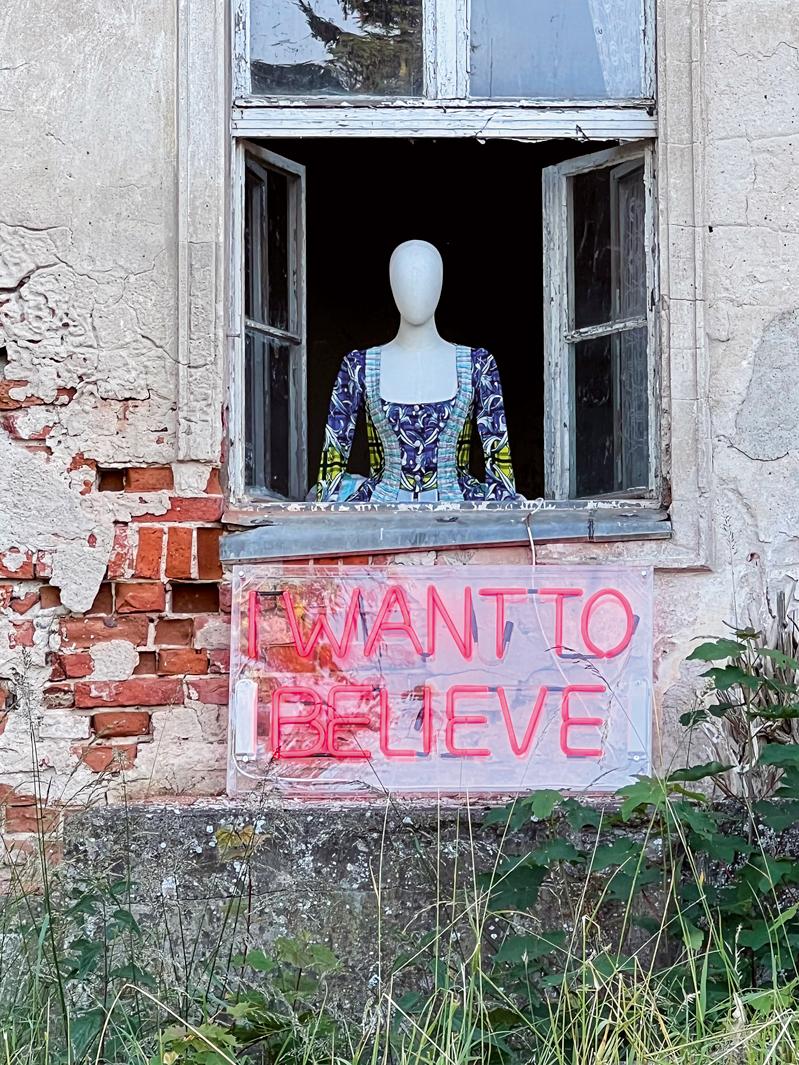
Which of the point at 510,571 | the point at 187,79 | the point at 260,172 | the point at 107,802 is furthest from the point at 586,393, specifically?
the point at 107,802

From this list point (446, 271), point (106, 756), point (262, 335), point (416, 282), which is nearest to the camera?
point (106, 756)

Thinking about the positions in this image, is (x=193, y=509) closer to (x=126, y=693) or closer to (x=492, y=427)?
(x=126, y=693)

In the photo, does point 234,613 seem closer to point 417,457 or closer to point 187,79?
point 417,457

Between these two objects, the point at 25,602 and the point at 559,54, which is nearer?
the point at 25,602

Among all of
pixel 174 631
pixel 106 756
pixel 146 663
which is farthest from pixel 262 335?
pixel 106 756

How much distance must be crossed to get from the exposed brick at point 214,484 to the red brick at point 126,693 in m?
0.55

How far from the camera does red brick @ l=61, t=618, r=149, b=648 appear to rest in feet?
13.9

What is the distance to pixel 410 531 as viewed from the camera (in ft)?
13.9

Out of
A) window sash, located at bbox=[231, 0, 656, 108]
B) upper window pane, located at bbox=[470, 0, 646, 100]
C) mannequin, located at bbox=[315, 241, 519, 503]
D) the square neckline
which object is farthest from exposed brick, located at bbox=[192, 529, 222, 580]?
upper window pane, located at bbox=[470, 0, 646, 100]

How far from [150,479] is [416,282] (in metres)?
1.04

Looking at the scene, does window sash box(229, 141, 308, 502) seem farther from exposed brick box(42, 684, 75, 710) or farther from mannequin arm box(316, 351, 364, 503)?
exposed brick box(42, 684, 75, 710)

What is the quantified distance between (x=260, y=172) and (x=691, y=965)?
2602 millimetres

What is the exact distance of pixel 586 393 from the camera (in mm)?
4621

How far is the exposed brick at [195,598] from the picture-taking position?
168 inches
